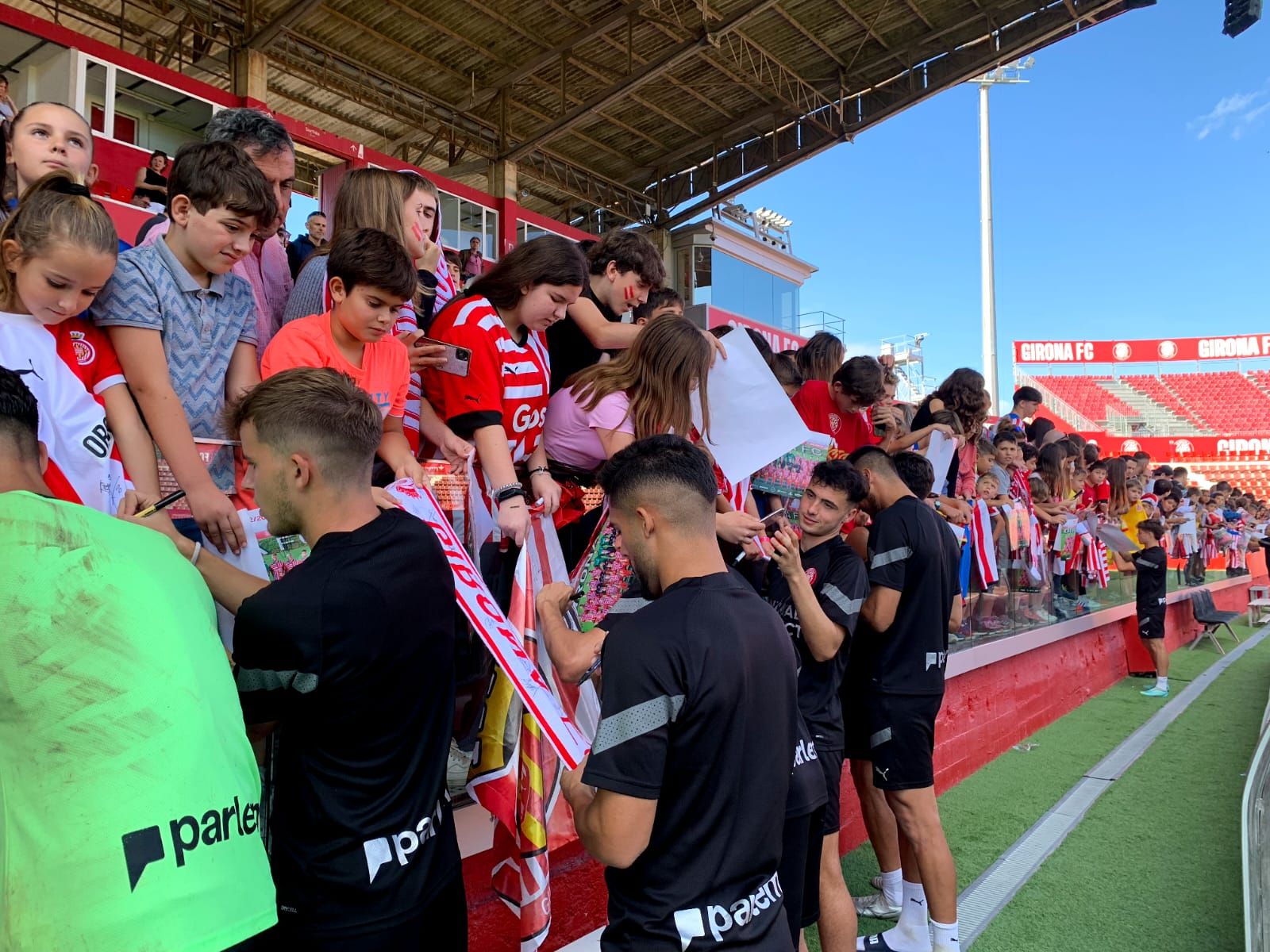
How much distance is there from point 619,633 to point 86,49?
1151 centimetres

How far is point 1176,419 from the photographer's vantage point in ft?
129

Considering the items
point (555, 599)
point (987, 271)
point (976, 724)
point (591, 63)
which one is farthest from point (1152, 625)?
point (987, 271)

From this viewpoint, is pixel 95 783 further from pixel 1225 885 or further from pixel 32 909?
pixel 1225 885

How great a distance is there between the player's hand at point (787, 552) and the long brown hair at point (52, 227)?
6.53ft

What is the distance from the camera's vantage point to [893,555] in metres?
3.53

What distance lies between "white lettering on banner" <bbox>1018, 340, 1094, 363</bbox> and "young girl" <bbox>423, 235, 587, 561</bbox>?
4444 cm

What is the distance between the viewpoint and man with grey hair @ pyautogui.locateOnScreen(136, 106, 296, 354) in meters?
2.60

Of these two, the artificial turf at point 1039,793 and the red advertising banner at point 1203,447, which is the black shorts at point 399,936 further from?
the red advertising banner at point 1203,447

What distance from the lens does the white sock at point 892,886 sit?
3938mm

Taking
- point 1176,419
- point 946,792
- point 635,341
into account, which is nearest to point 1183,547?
point 946,792

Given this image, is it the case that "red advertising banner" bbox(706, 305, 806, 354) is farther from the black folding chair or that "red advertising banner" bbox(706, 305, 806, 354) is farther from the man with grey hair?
the man with grey hair

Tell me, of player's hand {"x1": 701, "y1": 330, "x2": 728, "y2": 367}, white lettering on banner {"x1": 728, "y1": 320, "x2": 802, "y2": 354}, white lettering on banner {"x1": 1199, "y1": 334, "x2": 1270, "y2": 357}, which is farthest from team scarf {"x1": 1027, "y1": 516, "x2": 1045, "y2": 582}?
white lettering on banner {"x1": 1199, "y1": 334, "x2": 1270, "y2": 357}

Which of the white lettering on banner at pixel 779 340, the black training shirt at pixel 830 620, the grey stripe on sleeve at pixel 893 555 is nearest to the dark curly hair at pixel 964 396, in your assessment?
the grey stripe on sleeve at pixel 893 555

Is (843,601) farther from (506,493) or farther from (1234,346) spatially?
(1234,346)
